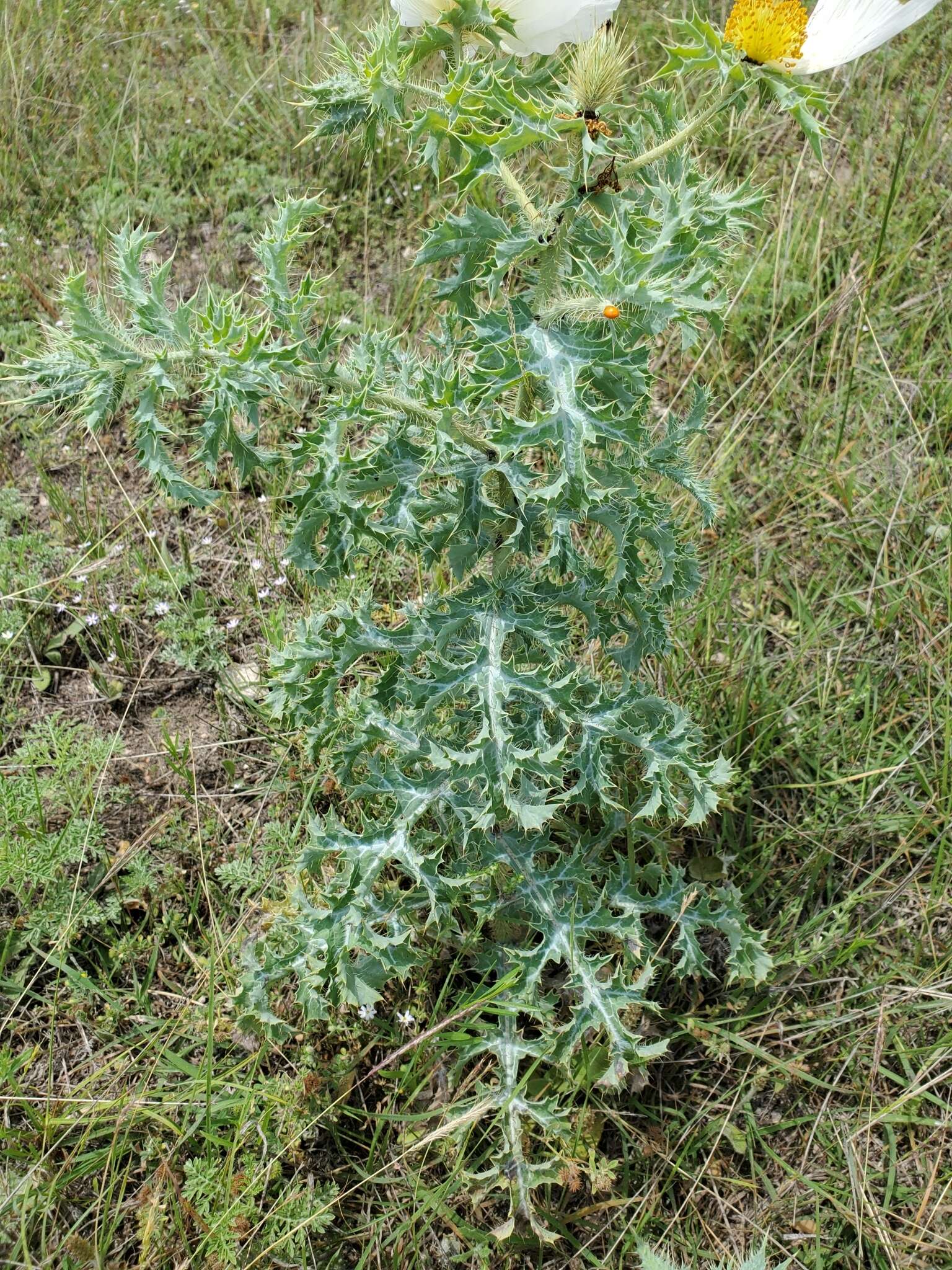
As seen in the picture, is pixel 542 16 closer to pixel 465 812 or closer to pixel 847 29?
pixel 847 29

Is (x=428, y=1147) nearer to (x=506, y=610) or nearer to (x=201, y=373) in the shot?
(x=506, y=610)

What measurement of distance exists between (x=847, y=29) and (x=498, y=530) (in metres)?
0.92

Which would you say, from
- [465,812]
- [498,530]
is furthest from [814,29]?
[465,812]

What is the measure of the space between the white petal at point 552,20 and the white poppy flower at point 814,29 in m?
0.19

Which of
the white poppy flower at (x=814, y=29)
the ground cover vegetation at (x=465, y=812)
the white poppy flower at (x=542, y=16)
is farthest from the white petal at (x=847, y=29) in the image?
the white poppy flower at (x=542, y=16)

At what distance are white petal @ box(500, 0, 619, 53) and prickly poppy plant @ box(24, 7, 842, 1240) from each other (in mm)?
36

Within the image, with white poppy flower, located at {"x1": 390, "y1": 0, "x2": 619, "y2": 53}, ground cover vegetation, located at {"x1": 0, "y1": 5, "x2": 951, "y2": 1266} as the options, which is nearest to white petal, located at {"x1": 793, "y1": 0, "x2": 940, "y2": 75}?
ground cover vegetation, located at {"x1": 0, "y1": 5, "x2": 951, "y2": 1266}

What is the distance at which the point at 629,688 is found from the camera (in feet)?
6.64

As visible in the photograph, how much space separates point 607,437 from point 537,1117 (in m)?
1.31

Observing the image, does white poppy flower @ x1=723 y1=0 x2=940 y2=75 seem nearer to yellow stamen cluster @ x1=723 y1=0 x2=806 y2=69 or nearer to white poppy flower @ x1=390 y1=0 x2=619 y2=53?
yellow stamen cluster @ x1=723 y1=0 x2=806 y2=69

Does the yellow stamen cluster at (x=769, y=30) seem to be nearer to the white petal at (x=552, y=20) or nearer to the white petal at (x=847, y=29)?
the white petal at (x=847, y=29)

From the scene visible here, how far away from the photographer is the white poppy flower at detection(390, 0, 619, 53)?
57.9 inches

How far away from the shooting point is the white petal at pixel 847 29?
145cm

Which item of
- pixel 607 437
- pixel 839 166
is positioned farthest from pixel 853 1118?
pixel 839 166
